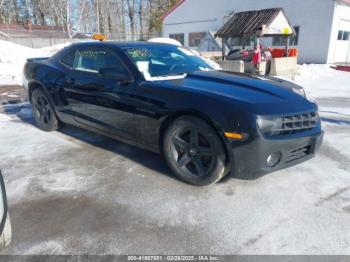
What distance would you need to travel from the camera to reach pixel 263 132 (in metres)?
2.69

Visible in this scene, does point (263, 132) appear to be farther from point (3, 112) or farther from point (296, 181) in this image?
point (3, 112)

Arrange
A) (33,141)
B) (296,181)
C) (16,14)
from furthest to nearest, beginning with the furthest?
(16,14), (33,141), (296,181)

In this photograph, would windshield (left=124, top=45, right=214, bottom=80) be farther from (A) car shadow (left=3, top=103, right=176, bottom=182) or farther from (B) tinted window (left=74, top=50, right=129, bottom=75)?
(A) car shadow (left=3, top=103, right=176, bottom=182)

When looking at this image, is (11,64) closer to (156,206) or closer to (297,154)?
(156,206)

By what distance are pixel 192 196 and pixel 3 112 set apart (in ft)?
17.1

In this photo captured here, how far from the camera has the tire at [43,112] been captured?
4.88 m

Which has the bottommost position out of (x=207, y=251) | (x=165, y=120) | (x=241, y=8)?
(x=207, y=251)

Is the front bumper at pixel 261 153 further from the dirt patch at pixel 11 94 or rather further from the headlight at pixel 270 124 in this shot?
the dirt patch at pixel 11 94

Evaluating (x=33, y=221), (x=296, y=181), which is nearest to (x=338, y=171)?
(x=296, y=181)

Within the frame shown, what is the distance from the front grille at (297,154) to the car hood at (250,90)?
0.39 m

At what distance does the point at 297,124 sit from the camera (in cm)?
292

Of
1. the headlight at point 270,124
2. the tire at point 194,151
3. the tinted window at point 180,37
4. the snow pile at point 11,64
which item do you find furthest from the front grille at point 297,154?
the tinted window at point 180,37

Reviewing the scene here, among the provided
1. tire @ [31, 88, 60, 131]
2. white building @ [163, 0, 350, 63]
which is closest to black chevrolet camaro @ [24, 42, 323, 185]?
tire @ [31, 88, 60, 131]

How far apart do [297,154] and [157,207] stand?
4.70ft
